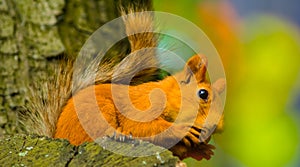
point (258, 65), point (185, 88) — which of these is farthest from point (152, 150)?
point (258, 65)

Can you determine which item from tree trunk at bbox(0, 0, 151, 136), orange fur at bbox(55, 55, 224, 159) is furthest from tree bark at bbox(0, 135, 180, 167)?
tree trunk at bbox(0, 0, 151, 136)

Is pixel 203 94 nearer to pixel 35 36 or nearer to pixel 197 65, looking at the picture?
pixel 197 65

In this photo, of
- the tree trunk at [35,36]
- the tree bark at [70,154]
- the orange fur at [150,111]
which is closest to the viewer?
the tree bark at [70,154]

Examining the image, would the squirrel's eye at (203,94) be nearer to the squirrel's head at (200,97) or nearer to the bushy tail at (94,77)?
the squirrel's head at (200,97)

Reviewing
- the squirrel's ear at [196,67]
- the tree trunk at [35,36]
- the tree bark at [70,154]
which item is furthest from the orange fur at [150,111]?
the tree trunk at [35,36]

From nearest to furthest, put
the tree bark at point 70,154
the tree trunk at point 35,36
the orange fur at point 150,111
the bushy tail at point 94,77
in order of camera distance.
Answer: the tree bark at point 70,154 < the orange fur at point 150,111 < the bushy tail at point 94,77 < the tree trunk at point 35,36

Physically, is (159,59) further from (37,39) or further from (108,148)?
(37,39)

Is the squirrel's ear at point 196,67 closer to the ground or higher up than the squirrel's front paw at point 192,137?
higher up

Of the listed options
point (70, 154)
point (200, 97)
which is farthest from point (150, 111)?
point (70, 154)
